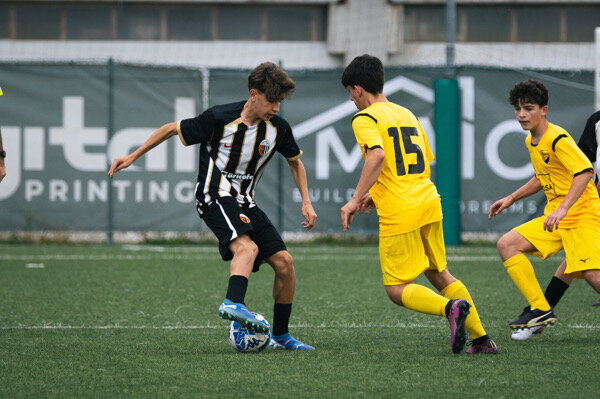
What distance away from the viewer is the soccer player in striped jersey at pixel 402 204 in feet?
15.7

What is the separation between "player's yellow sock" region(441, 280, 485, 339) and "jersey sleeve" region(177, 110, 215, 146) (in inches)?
66.8

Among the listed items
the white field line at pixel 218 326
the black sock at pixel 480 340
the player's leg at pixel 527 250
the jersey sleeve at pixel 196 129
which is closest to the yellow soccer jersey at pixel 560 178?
the player's leg at pixel 527 250

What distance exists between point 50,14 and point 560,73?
1549cm

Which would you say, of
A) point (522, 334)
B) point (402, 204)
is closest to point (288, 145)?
point (402, 204)

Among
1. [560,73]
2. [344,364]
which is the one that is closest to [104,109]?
[560,73]

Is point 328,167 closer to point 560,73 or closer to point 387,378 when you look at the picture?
point 560,73

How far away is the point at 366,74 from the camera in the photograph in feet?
16.4

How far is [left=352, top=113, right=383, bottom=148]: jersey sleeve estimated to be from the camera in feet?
15.7

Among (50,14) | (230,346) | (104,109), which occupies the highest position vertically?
(50,14)

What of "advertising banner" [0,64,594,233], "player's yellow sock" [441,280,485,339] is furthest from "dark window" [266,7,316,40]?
"player's yellow sock" [441,280,485,339]

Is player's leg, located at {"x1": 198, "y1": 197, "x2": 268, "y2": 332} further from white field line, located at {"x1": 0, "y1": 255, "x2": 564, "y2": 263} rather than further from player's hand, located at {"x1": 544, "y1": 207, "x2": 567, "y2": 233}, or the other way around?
white field line, located at {"x1": 0, "y1": 255, "x2": 564, "y2": 263}

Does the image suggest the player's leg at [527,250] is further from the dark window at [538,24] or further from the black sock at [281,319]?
the dark window at [538,24]

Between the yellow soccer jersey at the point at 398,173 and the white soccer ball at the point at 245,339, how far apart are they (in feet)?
3.16

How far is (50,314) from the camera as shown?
6586mm
